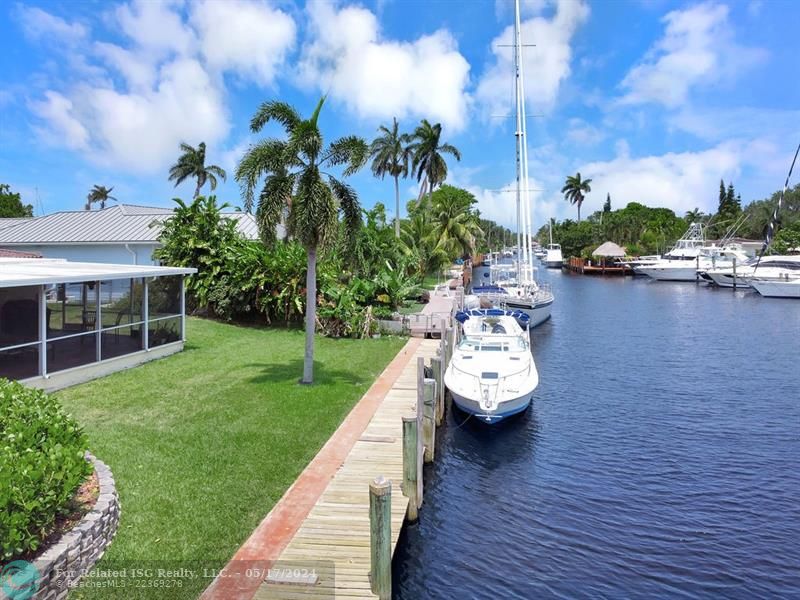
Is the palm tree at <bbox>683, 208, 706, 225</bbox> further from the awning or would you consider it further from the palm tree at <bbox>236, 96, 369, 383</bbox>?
the palm tree at <bbox>236, 96, 369, 383</bbox>

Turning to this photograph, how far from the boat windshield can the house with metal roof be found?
1588 cm

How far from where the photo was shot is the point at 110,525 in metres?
8.00

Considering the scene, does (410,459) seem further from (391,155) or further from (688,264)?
(688,264)

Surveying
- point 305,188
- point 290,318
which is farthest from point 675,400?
point 290,318

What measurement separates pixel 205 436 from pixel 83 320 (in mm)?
7816

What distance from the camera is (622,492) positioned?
42.5 ft

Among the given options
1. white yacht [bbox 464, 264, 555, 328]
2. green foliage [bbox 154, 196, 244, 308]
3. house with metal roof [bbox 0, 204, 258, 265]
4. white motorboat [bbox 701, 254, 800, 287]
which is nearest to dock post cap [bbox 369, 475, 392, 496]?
green foliage [bbox 154, 196, 244, 308]

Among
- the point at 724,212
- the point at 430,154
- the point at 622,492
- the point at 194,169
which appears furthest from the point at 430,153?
the point at 724,212

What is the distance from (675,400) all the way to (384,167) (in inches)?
1591

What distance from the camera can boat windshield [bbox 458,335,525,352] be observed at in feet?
63.1

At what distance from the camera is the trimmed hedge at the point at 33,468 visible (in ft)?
20.5

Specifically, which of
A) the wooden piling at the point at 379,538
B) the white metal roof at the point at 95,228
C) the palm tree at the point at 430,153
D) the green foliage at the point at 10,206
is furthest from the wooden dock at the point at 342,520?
the green foliage at the point at 10,206

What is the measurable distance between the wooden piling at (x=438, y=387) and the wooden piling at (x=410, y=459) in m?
5.76

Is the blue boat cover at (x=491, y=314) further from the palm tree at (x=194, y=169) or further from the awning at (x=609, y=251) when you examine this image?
the awning at (x=609, y=251)
